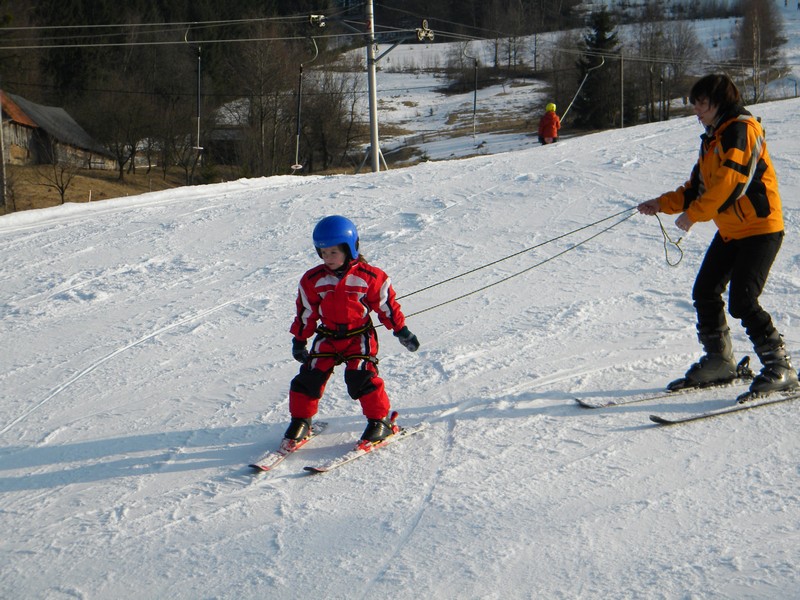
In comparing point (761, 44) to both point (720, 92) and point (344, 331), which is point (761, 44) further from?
point (344, 331)

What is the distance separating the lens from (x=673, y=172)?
33.7ft

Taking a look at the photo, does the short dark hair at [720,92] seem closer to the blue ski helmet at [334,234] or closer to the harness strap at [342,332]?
the blue ski helmet at [334,234]

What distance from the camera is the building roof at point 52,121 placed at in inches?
1727

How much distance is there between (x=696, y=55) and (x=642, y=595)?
2491 inches

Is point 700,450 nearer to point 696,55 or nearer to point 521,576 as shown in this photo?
point 521,576

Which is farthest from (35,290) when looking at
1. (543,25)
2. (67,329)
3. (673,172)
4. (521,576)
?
(543,25)

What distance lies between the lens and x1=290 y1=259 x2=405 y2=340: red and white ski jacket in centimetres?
415

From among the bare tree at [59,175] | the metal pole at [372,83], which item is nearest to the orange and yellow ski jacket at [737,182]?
the metal pole at [372,83]

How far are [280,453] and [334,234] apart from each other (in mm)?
1182

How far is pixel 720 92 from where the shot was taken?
13.8 ft

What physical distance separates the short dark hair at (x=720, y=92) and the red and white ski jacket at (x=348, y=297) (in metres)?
1.98

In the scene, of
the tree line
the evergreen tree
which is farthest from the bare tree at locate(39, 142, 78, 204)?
the evergreen tree

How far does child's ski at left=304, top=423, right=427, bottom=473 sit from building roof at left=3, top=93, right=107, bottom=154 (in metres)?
44.8

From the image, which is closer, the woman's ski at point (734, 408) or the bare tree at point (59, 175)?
the woman's ski at point (734, 408)
